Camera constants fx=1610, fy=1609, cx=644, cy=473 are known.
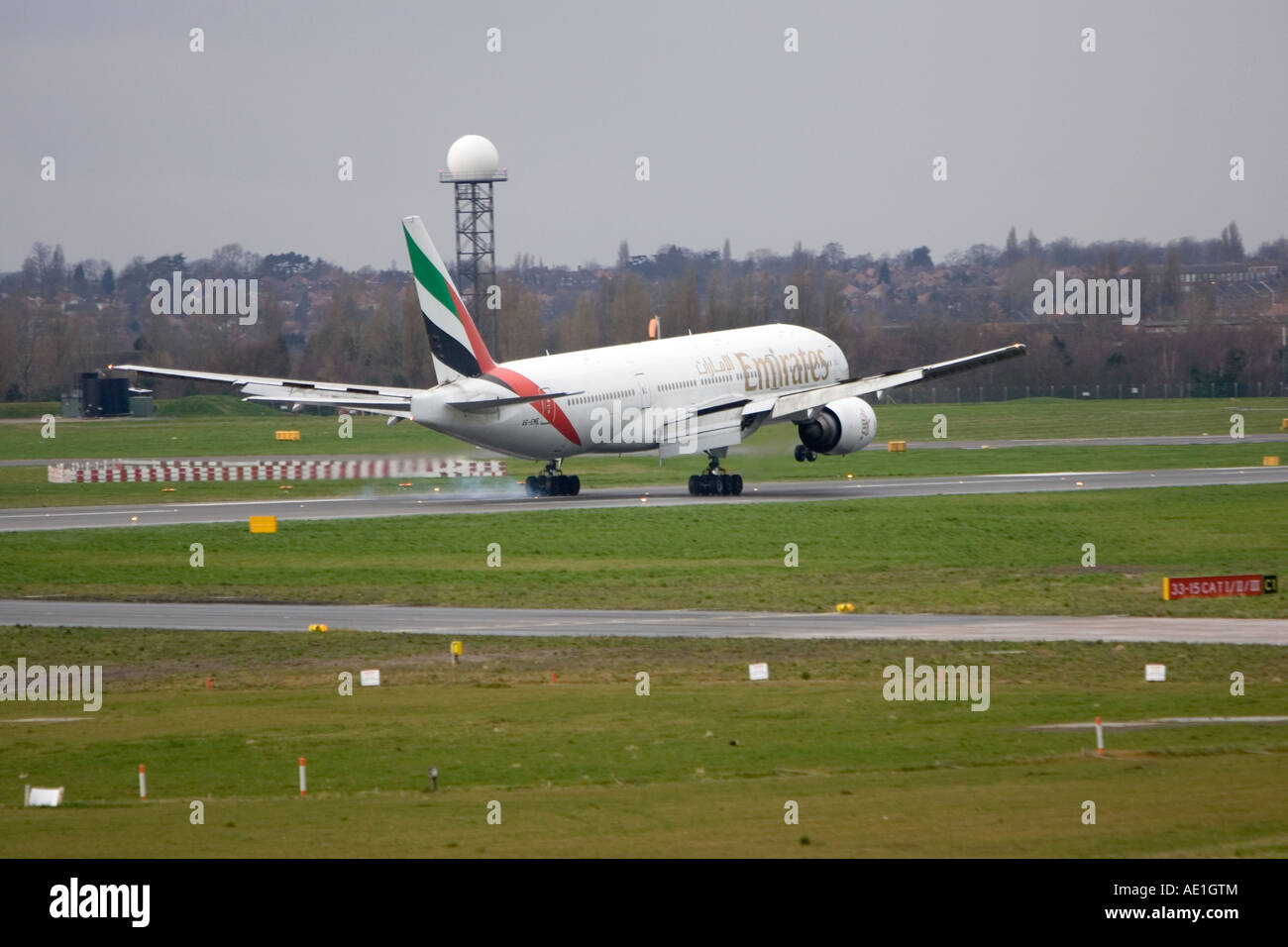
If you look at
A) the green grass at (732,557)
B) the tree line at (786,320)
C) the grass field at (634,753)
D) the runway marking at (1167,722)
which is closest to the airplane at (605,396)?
the green grass at (732,557)

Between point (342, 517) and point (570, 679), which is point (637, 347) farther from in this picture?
point (570, 679)

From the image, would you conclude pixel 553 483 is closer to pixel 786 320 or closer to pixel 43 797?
pixel 43 797

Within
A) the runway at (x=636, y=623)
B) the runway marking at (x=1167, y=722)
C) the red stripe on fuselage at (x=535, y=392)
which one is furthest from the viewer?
the red stripe on fuselage at (x=535, y=392)

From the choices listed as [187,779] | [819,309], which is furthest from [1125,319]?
[187,779]

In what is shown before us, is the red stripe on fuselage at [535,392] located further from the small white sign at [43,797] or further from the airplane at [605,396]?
the small white sign at [43,797]

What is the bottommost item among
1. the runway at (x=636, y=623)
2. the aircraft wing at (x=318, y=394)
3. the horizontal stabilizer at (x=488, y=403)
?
the runway at (x=636, y=623)

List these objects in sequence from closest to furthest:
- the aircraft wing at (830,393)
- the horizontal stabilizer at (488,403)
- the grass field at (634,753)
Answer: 1. the grass field at (634,753)
2. the horizontal stabilizer at (488,403)
3. the aircraft wing at (830,393)

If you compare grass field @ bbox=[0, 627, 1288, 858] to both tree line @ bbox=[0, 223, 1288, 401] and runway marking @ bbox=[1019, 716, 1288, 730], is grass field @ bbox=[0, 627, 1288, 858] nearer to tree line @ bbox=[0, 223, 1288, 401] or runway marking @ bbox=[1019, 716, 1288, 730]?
runway marking @ bbox=[1019, 716, 1288, 730]
